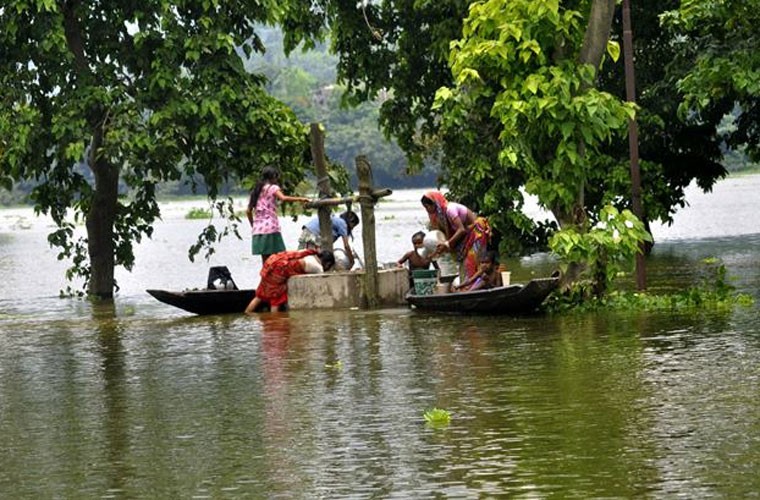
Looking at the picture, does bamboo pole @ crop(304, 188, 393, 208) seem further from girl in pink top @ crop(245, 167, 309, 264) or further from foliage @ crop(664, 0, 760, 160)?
foliage @ crop(664, 0, 760, 160)

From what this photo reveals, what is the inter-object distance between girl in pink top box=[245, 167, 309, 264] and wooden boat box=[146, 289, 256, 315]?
66 cm

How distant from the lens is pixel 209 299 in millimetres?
21078

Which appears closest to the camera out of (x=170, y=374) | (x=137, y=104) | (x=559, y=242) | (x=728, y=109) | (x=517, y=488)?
(x=517, y=488)

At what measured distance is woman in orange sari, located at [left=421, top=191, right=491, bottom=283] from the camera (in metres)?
19.0

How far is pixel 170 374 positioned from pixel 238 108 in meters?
9.99

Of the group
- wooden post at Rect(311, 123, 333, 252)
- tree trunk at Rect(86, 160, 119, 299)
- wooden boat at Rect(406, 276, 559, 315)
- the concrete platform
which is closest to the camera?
wooden boat at Rect(406, 276, 559, 315)

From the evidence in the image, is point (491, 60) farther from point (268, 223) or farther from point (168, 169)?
point (168, 169)

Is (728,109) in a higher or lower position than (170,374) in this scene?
higher

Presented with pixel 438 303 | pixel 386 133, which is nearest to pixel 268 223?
pixel 438 303

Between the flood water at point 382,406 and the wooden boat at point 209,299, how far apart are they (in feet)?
1.00

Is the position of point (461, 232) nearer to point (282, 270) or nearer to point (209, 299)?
point (282, 270)

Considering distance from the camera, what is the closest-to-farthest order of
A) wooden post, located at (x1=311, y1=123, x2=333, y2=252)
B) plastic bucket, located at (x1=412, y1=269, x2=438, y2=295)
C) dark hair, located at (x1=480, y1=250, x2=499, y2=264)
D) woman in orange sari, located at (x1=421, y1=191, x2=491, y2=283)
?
1. dark hair, located at (x1=480, y1=250, x2=499, y2=264)
2. woman in orange sari, located at (x1=421, y1=191, x2=491, y2=283)
3. plastic bucket, located at (x1=412, y1=269, x2=438, y2=295)
4. wooden post, located at (x1=311, y1=123, x2=333, y2=252)

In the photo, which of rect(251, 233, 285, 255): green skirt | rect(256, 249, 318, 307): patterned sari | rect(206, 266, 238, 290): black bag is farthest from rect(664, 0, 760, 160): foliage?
rect(206, 266, 238, 290): black bag

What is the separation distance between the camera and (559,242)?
58.4 feet
